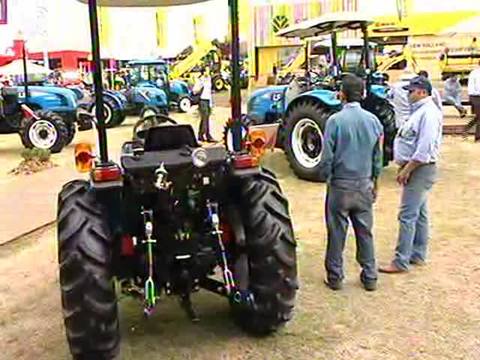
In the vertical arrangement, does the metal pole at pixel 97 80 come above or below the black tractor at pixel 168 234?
above

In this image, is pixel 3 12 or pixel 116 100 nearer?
pixel 116 100

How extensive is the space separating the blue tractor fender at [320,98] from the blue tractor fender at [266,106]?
147 centimetres

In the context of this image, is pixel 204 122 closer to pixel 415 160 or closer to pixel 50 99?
pixel 50 99

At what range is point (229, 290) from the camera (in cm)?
409

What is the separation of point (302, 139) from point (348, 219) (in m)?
4.86

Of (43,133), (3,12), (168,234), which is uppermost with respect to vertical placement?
(3,12)

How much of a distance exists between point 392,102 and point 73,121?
24.3 feet

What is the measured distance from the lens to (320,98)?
9.45 m

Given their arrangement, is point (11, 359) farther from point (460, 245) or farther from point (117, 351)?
point (460, 245)

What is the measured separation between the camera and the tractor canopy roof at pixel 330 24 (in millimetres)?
9820

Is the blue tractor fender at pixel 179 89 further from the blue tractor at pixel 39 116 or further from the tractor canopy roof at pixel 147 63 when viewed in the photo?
the blue tractor at pixel 39 116

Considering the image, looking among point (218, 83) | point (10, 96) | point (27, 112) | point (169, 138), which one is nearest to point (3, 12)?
point (218, 83)

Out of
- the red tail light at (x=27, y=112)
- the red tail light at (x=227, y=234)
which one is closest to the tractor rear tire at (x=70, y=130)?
the red tail light at (x=27, y=112)

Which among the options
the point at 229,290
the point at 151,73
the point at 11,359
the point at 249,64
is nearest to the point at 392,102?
the point at 229,290
